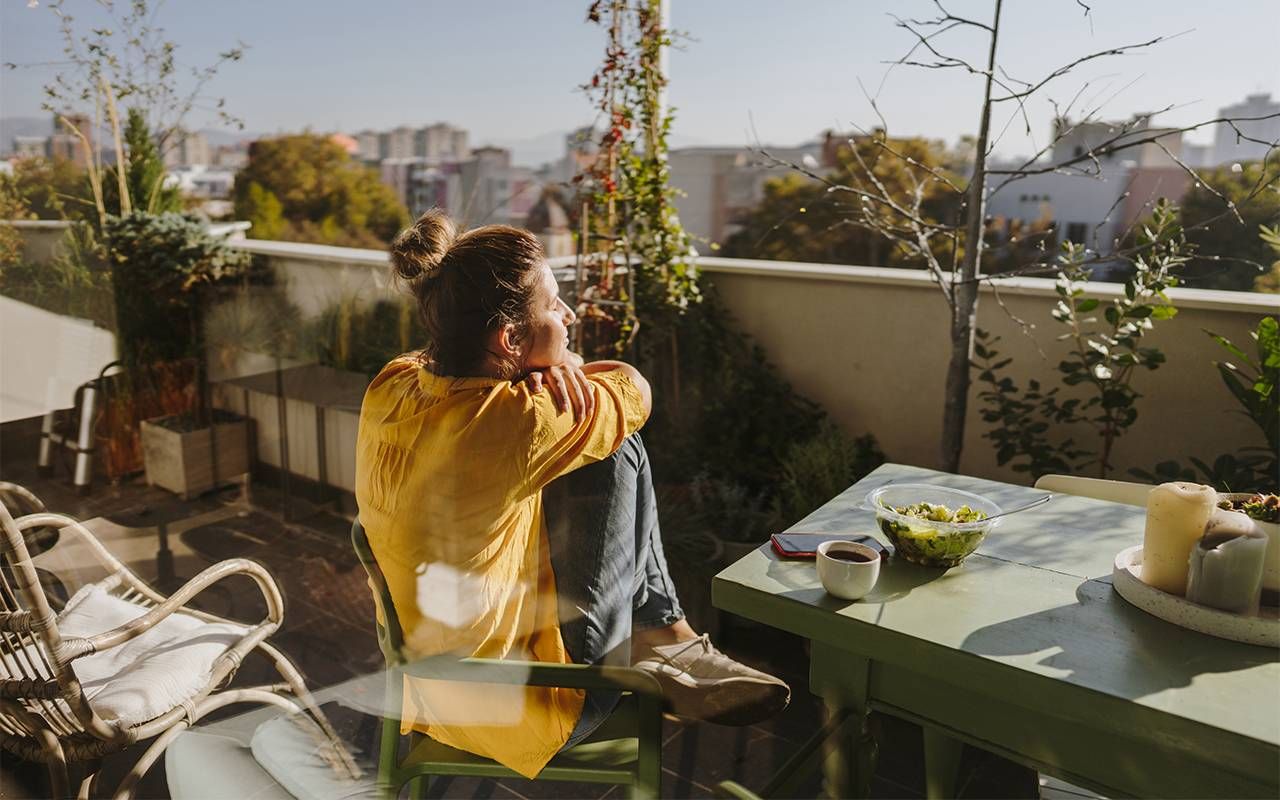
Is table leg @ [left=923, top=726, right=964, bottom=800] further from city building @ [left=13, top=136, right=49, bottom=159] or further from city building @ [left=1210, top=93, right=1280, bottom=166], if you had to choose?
city building @ [left=13, top=136, right=49, bottom=159]

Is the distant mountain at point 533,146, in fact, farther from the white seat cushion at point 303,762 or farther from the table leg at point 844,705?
the table leg at point 844,705

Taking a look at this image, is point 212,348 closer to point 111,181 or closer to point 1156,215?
point 111,181

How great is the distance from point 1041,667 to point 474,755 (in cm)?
83

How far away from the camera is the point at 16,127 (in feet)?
5.34

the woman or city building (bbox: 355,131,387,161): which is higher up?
city building (bbox: 355,131,387,161)

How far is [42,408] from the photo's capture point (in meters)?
1.75

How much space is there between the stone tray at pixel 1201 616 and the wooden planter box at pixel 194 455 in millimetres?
1731

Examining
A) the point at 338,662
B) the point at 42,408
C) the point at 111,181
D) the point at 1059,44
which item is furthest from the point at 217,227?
the point at 1059,44

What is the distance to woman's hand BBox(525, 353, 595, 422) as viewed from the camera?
138cm

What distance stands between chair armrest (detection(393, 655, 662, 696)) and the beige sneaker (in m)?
0.38

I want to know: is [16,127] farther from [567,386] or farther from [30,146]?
[567,386]

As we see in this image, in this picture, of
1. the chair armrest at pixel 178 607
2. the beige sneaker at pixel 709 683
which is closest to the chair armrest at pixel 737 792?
the beige sneaker at pixel 709 683

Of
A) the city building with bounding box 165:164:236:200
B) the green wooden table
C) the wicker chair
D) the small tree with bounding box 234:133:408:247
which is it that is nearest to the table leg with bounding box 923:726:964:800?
the green wooden table

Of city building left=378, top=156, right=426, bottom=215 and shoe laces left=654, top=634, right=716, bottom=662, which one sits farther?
city building left=378, top=156, right=426, bottom=215
